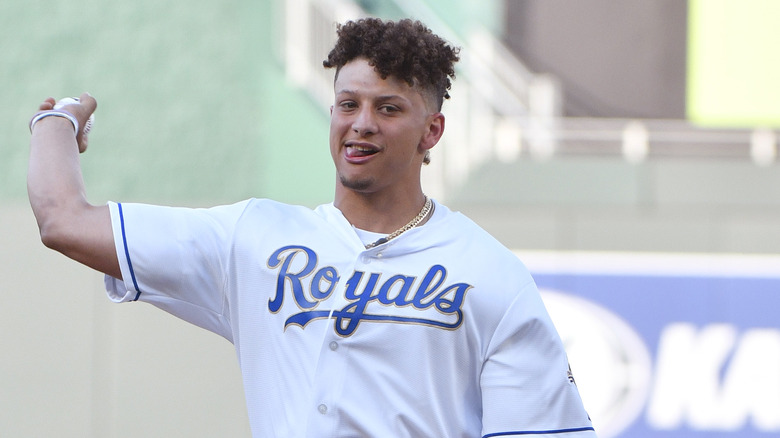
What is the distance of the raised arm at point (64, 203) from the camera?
2.45m

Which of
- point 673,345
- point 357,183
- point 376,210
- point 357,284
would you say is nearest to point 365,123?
point 357,183

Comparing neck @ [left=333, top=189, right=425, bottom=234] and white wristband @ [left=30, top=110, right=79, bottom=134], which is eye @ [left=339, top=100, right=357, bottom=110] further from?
white wristband @ [left=30, top=110, right=79, bottom=134]

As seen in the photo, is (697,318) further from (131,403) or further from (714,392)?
(131,403)

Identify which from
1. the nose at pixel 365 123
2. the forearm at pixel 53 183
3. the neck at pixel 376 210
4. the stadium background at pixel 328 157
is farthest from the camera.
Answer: the stadium background at pixel 328 157

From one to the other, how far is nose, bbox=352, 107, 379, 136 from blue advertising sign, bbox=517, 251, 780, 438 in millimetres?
3833

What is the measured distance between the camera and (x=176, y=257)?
2594 millimetres

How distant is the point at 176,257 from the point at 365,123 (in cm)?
55

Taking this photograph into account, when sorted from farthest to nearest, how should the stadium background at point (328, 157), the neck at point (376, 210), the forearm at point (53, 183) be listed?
the stadium background at point (328, 157)
the neck at point (376, 210)
the forearm at point (53, 183)

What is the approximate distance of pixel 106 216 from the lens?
8.34 ft

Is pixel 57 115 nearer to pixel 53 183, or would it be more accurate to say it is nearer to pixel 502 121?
pixel 53 183

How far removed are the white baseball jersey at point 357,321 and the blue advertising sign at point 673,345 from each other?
3756 mm

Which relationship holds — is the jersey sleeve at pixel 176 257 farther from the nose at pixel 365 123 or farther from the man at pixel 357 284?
the nose at pixel 365 123

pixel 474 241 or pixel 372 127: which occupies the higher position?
pixel 372 127

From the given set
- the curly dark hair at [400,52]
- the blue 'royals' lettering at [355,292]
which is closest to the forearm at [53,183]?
the blue 'royals' lettering at [355,292]
